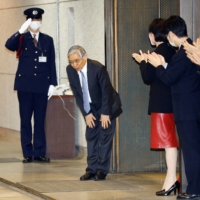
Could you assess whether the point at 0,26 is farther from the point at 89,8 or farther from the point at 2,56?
the point at 89,8

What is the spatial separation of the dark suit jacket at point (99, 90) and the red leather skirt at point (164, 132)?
3.20 ft

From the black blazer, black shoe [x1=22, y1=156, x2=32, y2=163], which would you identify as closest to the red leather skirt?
the black blazer

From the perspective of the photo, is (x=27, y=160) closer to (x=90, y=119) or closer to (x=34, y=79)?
(x=34, y=79)

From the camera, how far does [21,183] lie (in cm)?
783

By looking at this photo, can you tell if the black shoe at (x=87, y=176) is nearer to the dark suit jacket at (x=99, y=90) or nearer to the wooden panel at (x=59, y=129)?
the dark suit jacket at (x=99, y=90)

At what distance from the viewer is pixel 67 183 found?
25.6 ft

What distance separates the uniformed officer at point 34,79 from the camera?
9531 mm

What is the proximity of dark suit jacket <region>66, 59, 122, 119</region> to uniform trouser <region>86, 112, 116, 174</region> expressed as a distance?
0.19 meters

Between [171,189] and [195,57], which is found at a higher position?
[195,57]

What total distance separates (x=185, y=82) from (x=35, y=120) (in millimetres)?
3710

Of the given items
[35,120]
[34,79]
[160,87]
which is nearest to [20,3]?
[34,79]

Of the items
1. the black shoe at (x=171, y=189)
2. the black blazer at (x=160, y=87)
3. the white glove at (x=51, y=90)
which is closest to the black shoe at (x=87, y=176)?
the black shoe at (x=171, y=189)

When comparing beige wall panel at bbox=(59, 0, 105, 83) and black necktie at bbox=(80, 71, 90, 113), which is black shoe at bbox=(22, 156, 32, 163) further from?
black necktie at bbox=(80, 71, 90, 113)

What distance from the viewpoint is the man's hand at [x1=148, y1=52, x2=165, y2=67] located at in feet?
21.5
